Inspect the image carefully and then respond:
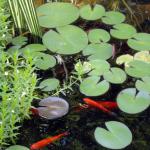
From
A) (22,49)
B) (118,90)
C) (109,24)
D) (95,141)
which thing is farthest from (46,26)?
(95,141)

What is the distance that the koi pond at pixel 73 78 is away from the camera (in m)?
1.88

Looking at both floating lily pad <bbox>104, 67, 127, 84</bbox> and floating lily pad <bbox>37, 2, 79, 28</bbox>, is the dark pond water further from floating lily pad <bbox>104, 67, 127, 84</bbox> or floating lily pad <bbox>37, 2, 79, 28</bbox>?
floating lily pad <bbox>37, 2, 79, 28</bbox>

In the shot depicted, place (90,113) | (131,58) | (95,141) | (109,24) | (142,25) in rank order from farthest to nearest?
1. (142,25)
2. (109,24)
3. (131,58)
4. (90,113)
5. (95,141)

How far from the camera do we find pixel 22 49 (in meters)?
2.32

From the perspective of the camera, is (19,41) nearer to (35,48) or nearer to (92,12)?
(35,48)

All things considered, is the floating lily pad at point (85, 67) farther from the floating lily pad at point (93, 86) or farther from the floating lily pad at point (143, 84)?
the floating lily pad at point (143, 84)

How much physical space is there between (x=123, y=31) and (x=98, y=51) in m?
0.24

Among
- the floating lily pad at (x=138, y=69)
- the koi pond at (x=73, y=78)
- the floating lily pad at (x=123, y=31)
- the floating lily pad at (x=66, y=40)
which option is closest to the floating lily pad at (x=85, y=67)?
the koi pond at (x=73, y=78)

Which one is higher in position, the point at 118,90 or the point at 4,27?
the point at 4,27

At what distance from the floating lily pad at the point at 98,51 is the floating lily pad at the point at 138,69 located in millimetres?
142

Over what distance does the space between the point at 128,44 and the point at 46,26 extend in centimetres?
49

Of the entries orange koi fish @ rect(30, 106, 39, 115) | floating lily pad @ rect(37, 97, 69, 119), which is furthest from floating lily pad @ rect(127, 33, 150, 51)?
orange koi fish @ rect(30, 106, 39, 115)

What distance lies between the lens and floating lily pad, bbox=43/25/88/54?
231 cm

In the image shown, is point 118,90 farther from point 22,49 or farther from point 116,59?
point 22,49
